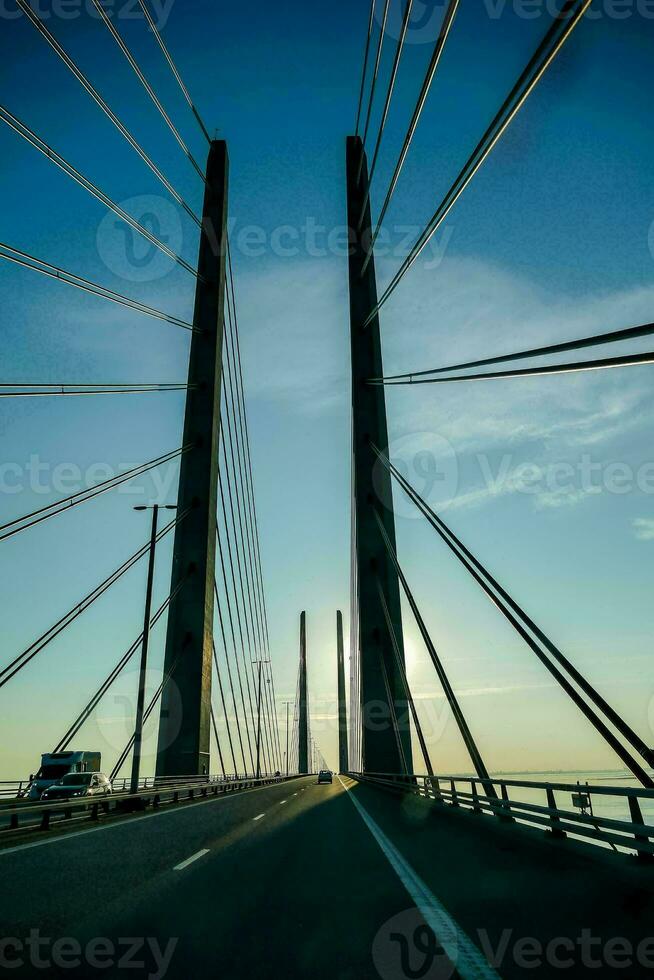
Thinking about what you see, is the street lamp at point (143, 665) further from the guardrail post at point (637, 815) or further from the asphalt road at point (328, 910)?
the guardrail post at point (637, 815)

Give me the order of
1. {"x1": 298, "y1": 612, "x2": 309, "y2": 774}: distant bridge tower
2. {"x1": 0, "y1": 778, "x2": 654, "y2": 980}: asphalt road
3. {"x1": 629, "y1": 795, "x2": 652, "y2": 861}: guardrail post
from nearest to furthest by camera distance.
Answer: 1. {"x1": 0, "y1": 778, "x2": 654, "y2": 980}: asphalt road
2. {"x1": 629, "y1": 795, "x2": 652, "y2": 861}: guardrail post
3. {"x1": 298, "y1": 612, "x2": 309, "y2": 774}: distant bridge tower

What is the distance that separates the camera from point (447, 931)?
17.4ft

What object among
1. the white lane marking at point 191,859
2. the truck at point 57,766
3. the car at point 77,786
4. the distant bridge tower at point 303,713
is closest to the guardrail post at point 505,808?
the white lane marking at point 191,859


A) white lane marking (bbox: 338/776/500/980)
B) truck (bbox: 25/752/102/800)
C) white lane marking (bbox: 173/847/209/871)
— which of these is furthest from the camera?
truck (bbox: 25/752/102/800)

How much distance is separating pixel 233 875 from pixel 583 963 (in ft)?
15.7

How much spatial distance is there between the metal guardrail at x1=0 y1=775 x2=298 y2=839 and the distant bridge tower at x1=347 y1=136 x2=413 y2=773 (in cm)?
661

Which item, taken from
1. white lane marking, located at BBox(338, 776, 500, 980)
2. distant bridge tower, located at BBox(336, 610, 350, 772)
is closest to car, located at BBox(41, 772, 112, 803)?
white lane marking, located at BBox(338, 776, 500, 980)

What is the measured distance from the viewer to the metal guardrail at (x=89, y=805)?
47.4 ft

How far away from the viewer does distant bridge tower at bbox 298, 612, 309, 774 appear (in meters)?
98.1

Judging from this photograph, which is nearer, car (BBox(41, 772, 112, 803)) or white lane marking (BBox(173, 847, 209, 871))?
white lane marking (BBox(173, 847, 209, 871))

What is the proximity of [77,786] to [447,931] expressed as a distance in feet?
82.1

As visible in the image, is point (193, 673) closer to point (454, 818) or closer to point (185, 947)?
point (454, 818)

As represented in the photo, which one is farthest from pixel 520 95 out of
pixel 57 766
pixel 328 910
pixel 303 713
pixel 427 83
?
pixel 303 713

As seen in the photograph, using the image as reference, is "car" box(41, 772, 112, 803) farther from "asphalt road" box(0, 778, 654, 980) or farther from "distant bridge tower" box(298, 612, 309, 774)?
"distant bridge tower" box(298, 612, 309, 774)
